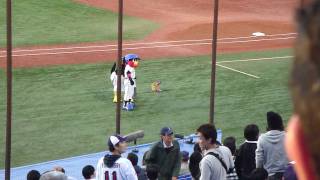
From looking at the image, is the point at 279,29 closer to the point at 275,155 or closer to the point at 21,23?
the point at 21,23

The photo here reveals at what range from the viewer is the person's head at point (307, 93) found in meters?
0.60

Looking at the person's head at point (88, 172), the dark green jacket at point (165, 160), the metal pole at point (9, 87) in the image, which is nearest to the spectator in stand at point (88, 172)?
the person's head at point (88, 172)

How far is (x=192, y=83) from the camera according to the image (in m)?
15.4

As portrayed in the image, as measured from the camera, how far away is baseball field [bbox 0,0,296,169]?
41.2 feet

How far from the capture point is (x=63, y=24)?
21.2 metres

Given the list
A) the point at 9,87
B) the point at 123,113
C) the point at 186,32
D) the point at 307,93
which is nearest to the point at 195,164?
the point at 9,87

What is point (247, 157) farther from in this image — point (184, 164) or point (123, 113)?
point (123, 113)

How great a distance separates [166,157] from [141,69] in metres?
9.27

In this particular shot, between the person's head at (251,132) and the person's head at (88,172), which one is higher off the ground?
the person's head at (251,132)

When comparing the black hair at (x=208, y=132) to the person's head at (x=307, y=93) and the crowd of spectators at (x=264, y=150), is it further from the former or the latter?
the person's head at (x=307, y=93)

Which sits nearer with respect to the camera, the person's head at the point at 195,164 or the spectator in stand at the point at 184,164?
the person's head at the point at 195,164

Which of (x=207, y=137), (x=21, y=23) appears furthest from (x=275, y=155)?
(x=21, y=23)

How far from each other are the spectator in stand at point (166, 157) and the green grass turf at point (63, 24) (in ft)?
38.6

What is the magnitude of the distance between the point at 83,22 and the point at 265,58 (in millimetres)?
6049
